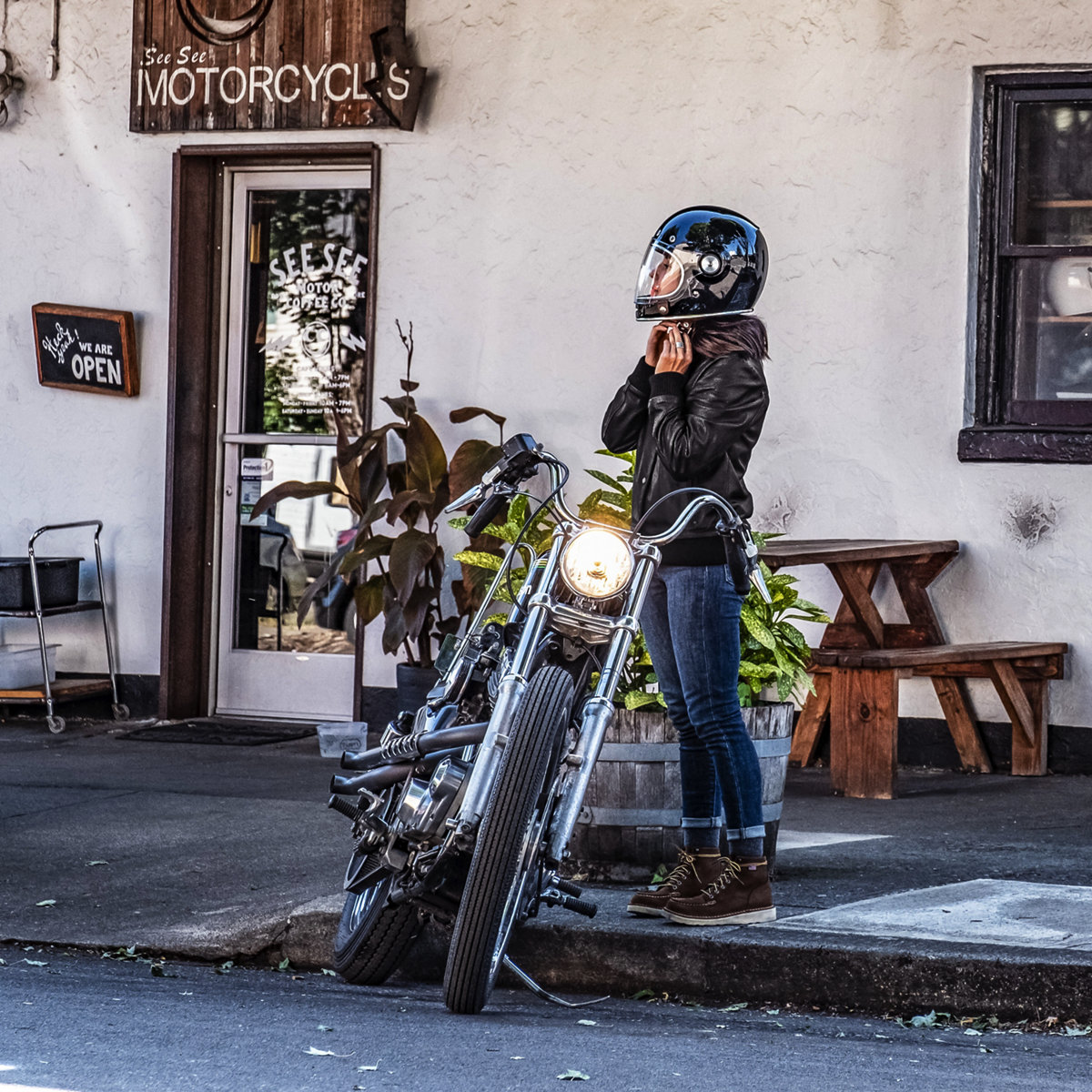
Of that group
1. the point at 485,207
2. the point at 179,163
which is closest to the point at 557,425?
the point at 485,207

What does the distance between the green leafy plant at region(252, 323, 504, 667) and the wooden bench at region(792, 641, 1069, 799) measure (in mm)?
1824

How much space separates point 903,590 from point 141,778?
11.3 feet

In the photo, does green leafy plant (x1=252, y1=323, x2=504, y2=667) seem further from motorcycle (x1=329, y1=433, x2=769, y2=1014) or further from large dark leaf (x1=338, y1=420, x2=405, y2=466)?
motorcycle (x1=329, y1=433, x2=769, y2=1014)

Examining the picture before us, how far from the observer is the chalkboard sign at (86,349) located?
31.2 ft

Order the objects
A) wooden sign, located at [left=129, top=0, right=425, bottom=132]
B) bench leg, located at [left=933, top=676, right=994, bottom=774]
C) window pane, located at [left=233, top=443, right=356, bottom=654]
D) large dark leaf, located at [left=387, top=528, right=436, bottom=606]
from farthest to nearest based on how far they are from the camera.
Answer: window pane, located at [left=233, top=443, right=356, bottom=654], wooden sign, located at [left=129, top=0, right=425, bottom=132], large dark leaf, located at [left=387, top=528, right=436, bottom=606], bench leg, located at [left=933, top=676, right=994, bottom=774]

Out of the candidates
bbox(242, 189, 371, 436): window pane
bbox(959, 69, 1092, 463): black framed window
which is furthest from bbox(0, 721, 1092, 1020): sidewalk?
bbox(242, 189, 371, 436): window pane

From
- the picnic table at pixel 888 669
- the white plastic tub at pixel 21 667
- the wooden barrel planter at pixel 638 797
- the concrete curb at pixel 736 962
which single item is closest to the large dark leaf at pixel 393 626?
the picnic table at pixel 888 669

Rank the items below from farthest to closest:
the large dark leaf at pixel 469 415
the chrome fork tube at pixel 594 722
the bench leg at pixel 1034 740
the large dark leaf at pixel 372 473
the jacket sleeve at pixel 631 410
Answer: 1. the large dark leaf at pixel 372 473
2. the large dark leaf at pixel 469 415
3. the bench leg at pixel 1034 740
4. the jacket sleeve at pixel 631 410
5. the chrome fork tube at pixel 594 722

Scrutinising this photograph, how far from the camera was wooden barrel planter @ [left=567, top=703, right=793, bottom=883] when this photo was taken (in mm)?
5320

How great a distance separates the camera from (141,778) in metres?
7.92

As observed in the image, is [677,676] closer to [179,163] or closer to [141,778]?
[141,778]

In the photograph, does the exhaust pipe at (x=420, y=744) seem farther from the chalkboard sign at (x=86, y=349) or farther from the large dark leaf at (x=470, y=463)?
the chalkboard sign at (x=86, y=349)

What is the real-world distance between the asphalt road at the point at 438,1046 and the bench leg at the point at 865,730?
286cm

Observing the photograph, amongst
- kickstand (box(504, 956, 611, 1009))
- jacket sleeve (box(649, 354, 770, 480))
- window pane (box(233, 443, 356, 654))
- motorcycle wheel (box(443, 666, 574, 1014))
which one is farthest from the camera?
window pane (box(233, 443, 356, 654))
